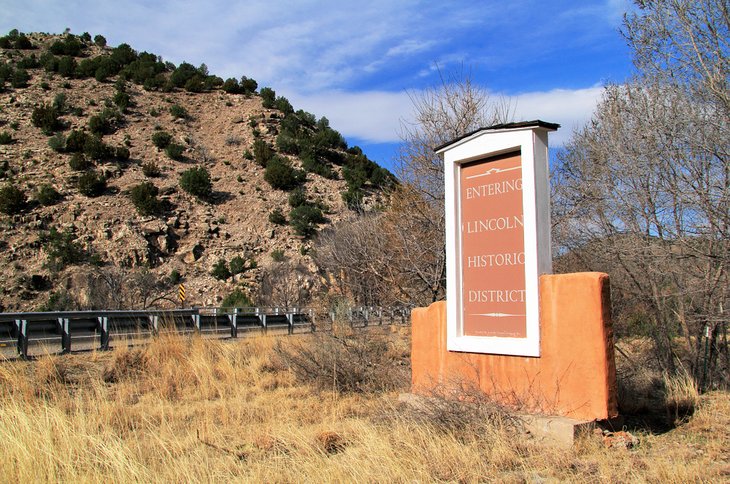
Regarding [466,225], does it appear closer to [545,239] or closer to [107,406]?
[545,239]

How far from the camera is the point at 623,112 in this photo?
10.7 meters

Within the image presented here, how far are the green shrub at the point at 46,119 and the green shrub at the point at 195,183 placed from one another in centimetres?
1173

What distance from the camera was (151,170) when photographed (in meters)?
48.3

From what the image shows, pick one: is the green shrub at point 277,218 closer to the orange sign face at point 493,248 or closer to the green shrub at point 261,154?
the green shrub at point 261,154

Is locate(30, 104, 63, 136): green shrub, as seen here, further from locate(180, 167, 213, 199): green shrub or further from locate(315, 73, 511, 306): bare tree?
locate(315, 73, 511, 306): bare tree

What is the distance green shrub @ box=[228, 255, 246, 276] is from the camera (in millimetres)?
41625

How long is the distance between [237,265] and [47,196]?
13719 mm

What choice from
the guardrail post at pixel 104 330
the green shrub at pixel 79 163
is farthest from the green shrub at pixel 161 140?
the guardrail post at pixel 104 330

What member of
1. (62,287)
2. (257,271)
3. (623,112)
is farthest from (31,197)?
(623,112)

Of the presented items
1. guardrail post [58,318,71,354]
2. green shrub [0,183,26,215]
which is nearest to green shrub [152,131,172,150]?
green shrub [0,183,26,215]

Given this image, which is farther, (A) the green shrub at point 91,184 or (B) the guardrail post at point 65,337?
(A) the green shrub at point 91,184

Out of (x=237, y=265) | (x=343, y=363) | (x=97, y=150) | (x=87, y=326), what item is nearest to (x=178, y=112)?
(x=97, y=150)

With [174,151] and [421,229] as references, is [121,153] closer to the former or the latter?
[174,151]

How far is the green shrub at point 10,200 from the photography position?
39.2 metres
